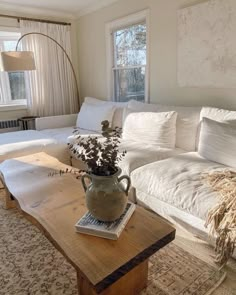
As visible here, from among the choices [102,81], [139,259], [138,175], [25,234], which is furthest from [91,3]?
[139,259]

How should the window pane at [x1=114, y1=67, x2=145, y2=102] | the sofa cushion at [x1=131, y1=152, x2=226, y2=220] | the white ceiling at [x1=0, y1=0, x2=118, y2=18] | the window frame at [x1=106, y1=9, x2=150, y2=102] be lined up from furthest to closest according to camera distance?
1. the white ceiling at [x1=0, y1=0, x2=118, y2=18]
2. the window pane at [x1=114, y1=67, x2=145, y2=102]
3. the window frame at [x1=106, y1=9, x2=150, y2=102]
4. the sofa cushion at [x1=131, y1=152, x2=226, y2=220]

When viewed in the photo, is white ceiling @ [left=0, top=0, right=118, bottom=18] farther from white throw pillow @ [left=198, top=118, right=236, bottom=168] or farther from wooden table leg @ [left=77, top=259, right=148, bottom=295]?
wooden table leg @ [left=77, top=259, right=148, bottom=295]

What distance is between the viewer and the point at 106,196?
1.18 m

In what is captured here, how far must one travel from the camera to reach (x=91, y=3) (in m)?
3.77

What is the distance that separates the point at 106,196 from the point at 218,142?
1.28m

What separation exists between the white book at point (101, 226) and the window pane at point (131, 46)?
8.54 feet

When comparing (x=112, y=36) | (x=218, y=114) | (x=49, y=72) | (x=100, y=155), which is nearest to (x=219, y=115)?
(x=218, y=114)

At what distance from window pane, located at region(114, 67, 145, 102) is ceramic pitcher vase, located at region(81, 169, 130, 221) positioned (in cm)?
249

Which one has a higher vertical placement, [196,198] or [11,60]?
[11,60]

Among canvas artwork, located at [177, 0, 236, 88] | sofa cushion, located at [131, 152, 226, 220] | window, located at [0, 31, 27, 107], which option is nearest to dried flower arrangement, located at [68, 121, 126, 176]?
sofa cushion, located at [131, 152, 226, 220]

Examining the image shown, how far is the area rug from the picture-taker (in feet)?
4.68

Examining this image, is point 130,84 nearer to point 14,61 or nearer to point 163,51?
point 163,51

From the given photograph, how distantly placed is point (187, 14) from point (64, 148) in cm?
207

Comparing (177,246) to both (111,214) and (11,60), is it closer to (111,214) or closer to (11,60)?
(111,214)
